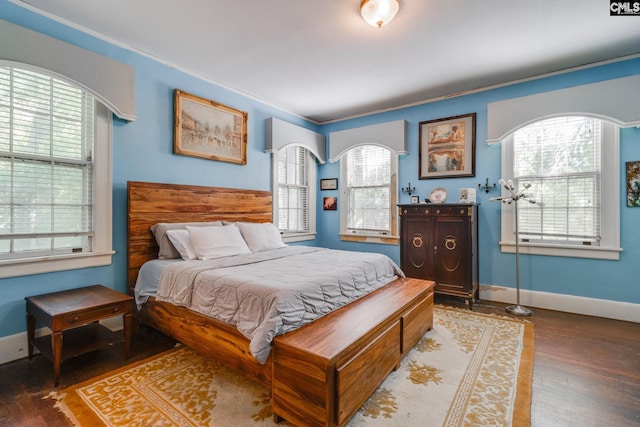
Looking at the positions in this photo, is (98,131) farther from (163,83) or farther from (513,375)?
(513,375)

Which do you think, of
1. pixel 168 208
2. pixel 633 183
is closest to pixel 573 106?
pixel 633 183

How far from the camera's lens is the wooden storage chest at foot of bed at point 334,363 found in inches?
58.3

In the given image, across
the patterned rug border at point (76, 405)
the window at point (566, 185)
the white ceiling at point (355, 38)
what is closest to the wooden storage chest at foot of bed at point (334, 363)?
the patterned rug border at point (76, 405)

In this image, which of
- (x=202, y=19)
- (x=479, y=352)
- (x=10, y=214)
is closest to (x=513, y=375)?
(x=479, y=352)

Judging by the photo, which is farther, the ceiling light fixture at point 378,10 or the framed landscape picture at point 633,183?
the framed landscape picture at point 633,183

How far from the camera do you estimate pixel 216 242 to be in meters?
2.99

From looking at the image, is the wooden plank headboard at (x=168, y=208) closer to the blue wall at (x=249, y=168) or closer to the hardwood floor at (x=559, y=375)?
the blue wall at (x=249, y=168)

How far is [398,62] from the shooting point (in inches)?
128

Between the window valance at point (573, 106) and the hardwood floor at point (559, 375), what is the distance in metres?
2.19

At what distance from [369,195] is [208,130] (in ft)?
8.74

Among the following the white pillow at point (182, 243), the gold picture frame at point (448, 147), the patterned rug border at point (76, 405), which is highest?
the gold picture frame at point (448, 147)

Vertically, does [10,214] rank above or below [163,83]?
below

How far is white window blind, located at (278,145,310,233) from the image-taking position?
4.85 m

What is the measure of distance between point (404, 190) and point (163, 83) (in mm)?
3467
